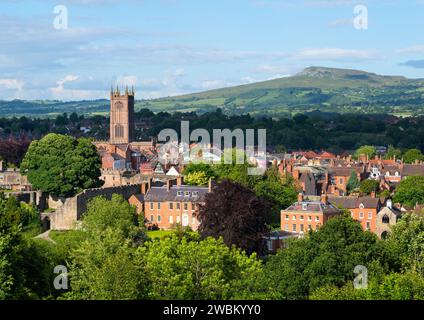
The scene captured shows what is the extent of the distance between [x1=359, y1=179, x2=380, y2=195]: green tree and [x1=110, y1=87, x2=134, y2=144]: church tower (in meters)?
58.3

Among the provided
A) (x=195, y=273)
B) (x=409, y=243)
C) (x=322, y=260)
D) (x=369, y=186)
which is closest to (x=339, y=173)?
(x=369, y=186)

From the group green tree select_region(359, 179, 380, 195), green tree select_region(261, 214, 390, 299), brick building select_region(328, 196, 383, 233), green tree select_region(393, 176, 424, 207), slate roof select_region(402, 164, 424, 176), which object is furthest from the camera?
slate roof select_region(402, 164, 424, 176)

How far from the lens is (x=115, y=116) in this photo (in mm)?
130875

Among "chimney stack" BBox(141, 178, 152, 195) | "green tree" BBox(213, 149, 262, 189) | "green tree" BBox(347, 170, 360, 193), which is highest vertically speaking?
"green tree" BBox(213, 149, 262, 189)

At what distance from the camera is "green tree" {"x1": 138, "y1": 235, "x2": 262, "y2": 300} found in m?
32.9

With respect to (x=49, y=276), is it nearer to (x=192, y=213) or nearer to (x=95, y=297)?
(x=95, y=297)

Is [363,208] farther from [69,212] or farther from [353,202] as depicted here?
[69,212]

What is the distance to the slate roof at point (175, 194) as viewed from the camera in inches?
2414

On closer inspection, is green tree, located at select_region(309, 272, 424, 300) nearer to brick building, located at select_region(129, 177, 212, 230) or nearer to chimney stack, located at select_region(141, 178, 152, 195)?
brick building, located at select_region(129, 177, 212, 230)

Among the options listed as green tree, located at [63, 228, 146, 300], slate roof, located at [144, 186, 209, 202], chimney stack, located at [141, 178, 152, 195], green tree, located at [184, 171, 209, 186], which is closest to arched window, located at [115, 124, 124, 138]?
green tree, located at [184, 171, 209, 186]

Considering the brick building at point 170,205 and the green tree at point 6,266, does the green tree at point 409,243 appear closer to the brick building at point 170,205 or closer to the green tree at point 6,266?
the green tree at point 6,266

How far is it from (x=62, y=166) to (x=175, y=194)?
7467 mm

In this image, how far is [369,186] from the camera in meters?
75.6

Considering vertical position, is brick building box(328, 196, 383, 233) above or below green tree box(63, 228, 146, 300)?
below
